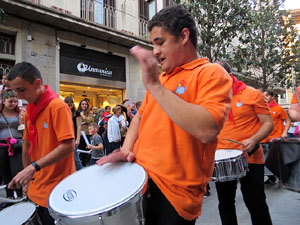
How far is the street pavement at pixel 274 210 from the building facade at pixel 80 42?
7.73 meters

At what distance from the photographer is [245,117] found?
Answer: 2.93 meters

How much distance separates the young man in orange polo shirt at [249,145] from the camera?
8.48 feet

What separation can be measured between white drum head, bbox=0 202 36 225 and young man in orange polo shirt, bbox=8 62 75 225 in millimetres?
186

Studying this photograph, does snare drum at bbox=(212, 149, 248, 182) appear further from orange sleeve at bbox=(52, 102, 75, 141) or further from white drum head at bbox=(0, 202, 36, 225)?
white drum head at bbox=(0, 202, 36, 225)

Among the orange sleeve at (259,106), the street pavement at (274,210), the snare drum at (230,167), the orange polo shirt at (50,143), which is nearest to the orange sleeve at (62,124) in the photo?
the orange polo shirt at (50,143)

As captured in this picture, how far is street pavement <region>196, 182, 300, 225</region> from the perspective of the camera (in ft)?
11.8

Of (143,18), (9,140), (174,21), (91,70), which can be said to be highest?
(143,18)

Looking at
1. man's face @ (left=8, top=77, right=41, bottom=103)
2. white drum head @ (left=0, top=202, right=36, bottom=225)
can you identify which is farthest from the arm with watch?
man's face @ (left=8, top=77, right=41, bottom=103)

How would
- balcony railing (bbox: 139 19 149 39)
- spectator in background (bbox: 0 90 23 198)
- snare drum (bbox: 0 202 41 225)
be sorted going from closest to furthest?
snare drum (bbox: 0 202 41 225)
spectator in background (bbox: 0 90 23 198)
balcony railing (bbox: 139 19 149 39)

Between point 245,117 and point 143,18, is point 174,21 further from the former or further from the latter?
point 143,18

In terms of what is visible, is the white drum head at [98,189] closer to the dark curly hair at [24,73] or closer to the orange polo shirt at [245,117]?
the dark curly hair at [24,73]

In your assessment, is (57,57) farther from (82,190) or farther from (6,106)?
(82,190)

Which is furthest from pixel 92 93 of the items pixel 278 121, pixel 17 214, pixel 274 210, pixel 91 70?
pixel 17 214

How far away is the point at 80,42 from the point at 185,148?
1067 cm
